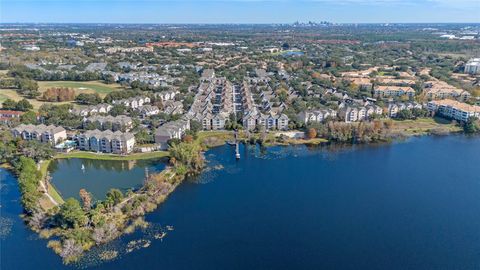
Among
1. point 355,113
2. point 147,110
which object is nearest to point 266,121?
point 355,113

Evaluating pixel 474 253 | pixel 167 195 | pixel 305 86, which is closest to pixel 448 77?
pixel 305 86

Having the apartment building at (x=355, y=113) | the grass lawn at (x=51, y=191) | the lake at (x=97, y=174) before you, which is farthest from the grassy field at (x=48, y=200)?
the apartment building at (x=355, y=113)

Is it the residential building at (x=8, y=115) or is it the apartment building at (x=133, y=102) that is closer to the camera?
the residential building at (x=8, y=115)

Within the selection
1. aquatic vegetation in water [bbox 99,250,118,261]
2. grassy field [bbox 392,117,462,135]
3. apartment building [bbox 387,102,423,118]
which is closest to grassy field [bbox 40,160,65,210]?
aquatic vegetation in water [bbox 99,250,118,261]

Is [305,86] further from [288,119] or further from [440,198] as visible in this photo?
[440,198]

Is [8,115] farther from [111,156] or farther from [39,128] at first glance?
[111,156]

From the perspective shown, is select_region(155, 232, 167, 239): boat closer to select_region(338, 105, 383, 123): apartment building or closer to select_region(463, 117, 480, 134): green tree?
select_region(338, 105, 383, 123): apartment building

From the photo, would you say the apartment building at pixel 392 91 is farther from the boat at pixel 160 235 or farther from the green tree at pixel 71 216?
the green tree at pixel 71 216
